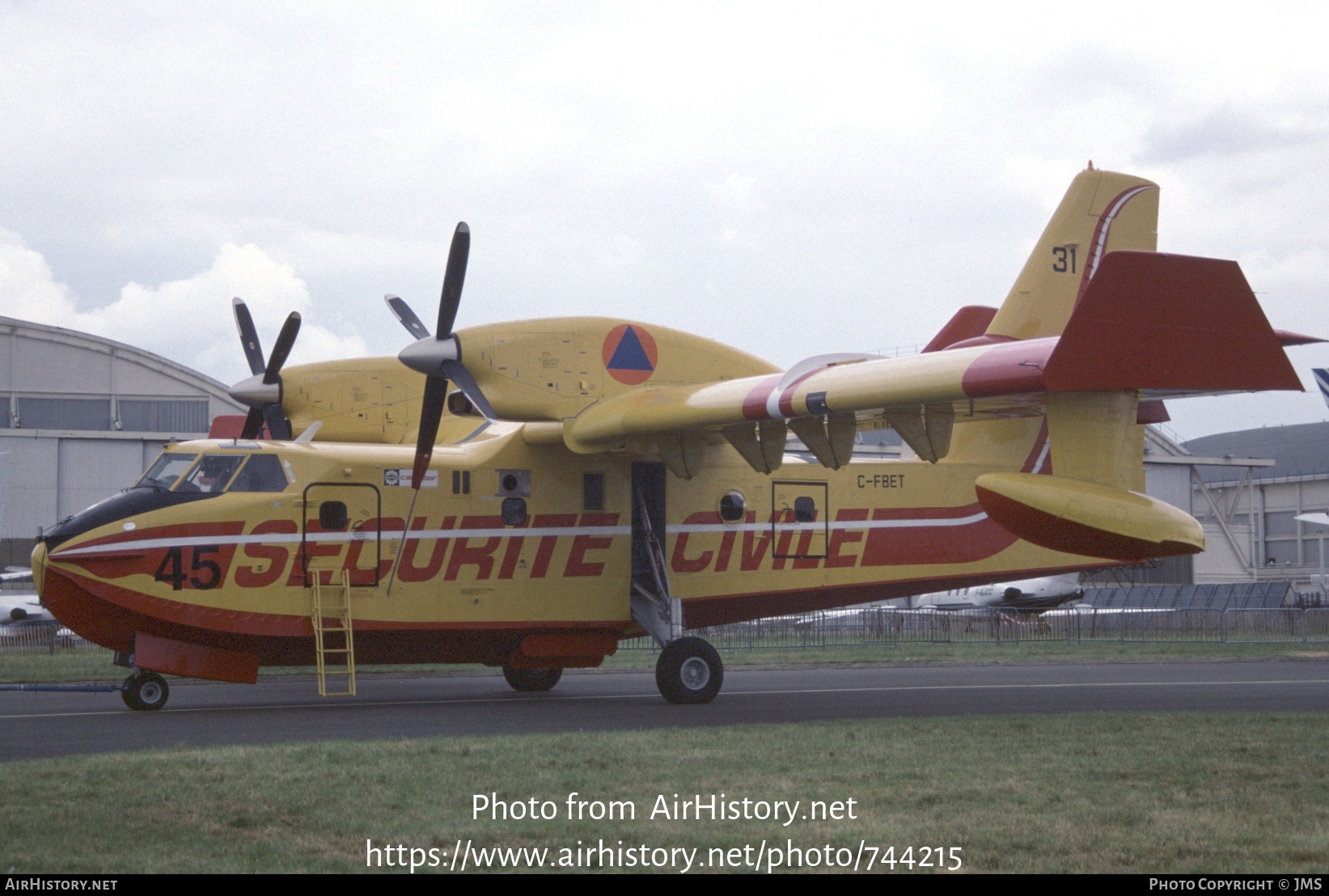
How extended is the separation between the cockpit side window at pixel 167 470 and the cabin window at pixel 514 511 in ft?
13.4

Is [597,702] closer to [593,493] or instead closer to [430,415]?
[593,493]

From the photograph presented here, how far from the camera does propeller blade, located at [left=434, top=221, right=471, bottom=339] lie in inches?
599

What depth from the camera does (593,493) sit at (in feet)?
57.0

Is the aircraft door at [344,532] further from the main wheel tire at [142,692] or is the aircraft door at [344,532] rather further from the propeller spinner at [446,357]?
the main wheel tire at [142,692]

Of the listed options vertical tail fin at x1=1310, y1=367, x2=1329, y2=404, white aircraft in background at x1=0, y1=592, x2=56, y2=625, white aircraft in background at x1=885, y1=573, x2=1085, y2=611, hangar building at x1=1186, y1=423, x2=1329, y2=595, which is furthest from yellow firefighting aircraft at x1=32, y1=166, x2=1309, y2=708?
hangar building at x1=1186, y1=423, x2=1329, y2=595

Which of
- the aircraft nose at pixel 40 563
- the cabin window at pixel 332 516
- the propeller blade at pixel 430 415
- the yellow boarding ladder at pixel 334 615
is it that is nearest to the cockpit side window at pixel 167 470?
the aircraft nose at pixel 40 563

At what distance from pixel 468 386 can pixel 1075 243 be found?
9395 mm

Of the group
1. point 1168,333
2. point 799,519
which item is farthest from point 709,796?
point 799,519

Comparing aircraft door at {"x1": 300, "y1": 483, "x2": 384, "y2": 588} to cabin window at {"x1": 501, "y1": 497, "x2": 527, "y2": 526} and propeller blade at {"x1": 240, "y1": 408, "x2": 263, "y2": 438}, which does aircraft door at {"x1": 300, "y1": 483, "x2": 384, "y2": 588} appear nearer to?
cabin window at {"x1": 501, "y1": 497, "x2": 527, "y2": 526}

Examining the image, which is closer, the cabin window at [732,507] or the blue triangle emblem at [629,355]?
the blue triangle emblem at [629,355]

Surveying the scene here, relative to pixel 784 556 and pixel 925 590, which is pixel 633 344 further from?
pixel 925 590

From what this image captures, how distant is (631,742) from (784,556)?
23.6 ft

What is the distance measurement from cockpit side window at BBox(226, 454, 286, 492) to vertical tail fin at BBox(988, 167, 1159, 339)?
34.1 feet

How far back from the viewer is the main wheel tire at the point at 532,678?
1919 cm
